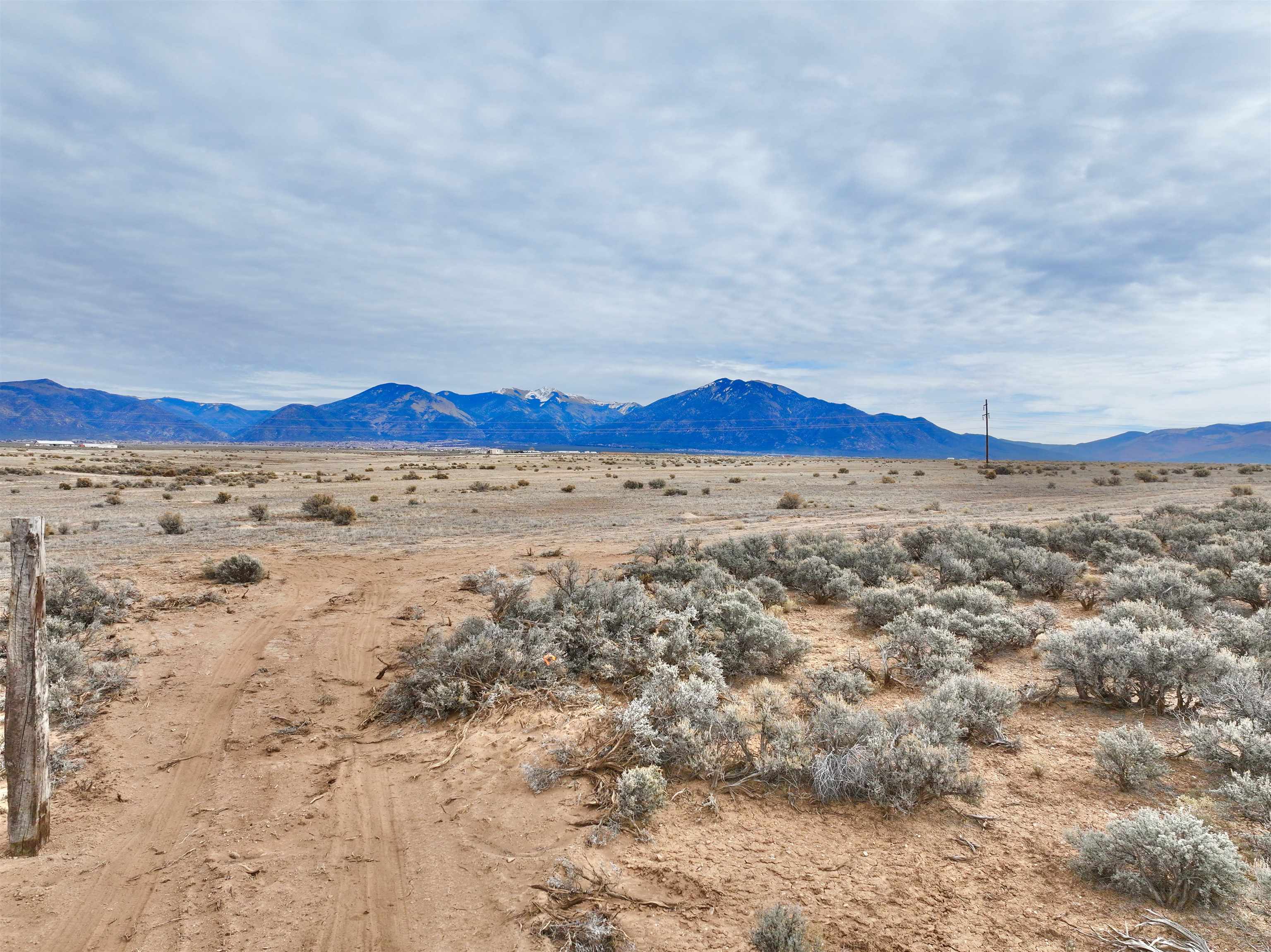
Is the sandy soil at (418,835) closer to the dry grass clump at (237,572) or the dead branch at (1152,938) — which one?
the dead branch at (1152,938)

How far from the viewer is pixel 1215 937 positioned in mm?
3062

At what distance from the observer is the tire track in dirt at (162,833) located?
12.0 ft

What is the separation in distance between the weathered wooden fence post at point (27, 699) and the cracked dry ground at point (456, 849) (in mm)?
261

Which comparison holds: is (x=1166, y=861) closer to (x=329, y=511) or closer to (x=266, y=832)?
(x=266, y=832)

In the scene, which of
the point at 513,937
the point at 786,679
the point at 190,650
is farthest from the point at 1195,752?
the point at 190,650

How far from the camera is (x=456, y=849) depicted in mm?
4281

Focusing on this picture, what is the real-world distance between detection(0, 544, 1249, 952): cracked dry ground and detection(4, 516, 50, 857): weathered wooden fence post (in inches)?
10.3

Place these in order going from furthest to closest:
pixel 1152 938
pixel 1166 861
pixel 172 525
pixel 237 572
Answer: pixel 172 525 < pixel 237 572 < pixel 1166 861 < pixel 1152 938

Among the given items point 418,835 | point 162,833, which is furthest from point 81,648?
point 418,835

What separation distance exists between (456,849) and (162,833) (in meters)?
2.48

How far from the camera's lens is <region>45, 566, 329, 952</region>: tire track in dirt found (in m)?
Answer: 3.65

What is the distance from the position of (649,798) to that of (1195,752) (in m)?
4.59

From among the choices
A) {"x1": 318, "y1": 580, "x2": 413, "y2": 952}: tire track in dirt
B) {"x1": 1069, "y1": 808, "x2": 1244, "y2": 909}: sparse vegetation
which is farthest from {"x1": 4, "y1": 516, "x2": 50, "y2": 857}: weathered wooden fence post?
{"x1": 1069, "y1": 808, "x2": 1244, "y2": 909}: sparse vegetation

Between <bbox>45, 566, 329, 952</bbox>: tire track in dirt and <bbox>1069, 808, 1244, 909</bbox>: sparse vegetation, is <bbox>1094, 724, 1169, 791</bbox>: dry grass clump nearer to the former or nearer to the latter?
<bbox>1069, 808, 1244, 909</bbox>: sparse vegetation
